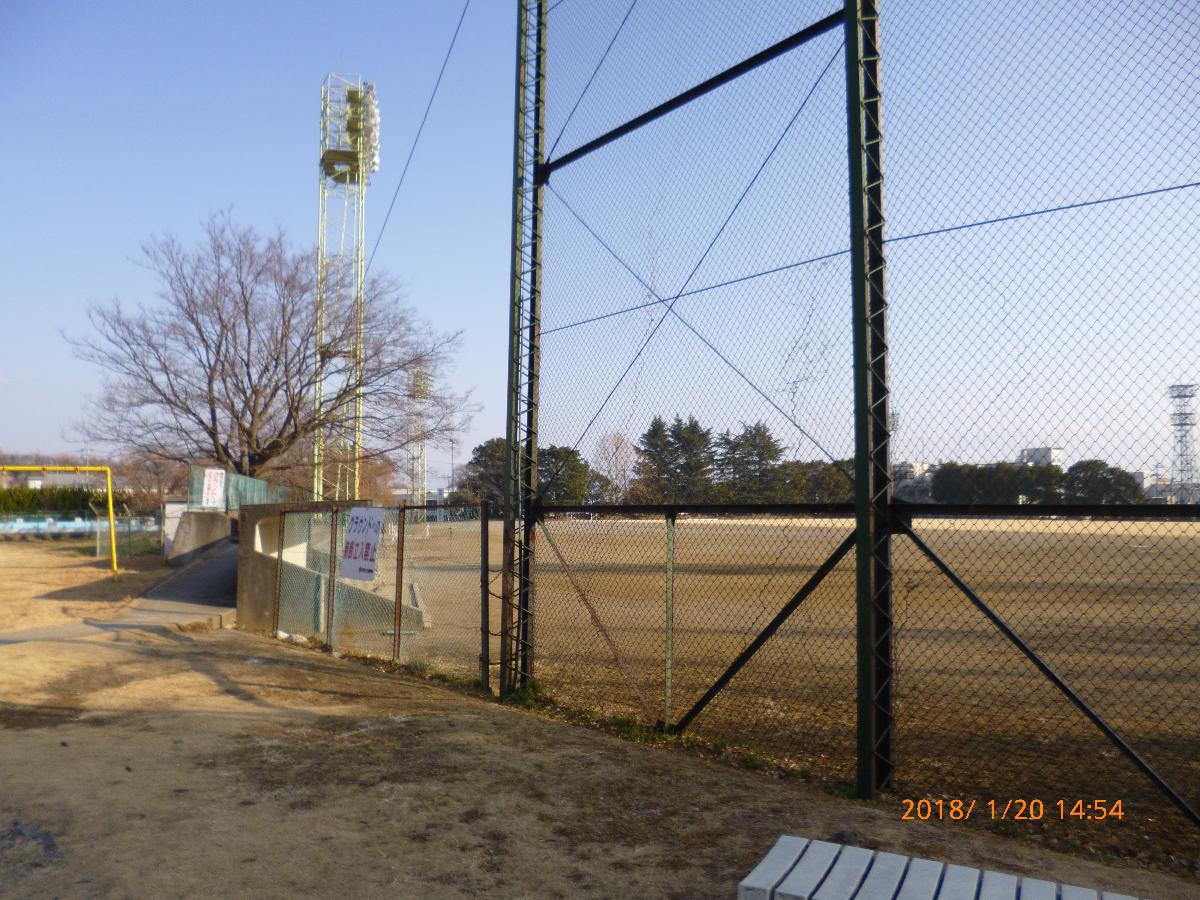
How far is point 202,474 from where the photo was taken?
23.1 m

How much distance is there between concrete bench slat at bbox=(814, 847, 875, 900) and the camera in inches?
110

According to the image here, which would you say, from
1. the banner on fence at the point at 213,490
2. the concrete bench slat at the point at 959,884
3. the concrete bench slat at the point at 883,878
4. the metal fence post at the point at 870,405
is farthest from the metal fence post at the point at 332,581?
the banner on fence at the point at 213,490

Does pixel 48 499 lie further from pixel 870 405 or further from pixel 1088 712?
pixel 1088 712

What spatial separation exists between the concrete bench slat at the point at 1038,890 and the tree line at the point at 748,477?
2468 millimetres

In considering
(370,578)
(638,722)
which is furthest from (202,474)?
(638,722)

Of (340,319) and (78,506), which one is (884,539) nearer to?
(340,319)

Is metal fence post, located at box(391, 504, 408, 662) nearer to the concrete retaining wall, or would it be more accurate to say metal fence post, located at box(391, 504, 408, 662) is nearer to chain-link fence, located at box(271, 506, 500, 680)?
chain-link fence, located at box(271, 506, 500, 680)

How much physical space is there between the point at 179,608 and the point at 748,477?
497 inches

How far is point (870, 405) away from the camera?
5.54 meters

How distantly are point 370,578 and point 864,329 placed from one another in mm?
6446

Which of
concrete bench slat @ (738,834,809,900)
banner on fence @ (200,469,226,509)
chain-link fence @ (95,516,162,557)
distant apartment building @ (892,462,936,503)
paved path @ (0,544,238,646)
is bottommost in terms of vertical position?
paved path @ (0,544,238,646)

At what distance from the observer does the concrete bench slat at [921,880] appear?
2.76 meters

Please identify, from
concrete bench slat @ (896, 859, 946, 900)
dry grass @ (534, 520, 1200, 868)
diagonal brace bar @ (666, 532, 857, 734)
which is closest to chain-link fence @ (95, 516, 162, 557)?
dry grass @ (534, 520, 1200, 868)

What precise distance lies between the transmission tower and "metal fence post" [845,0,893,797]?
1.51 metres
